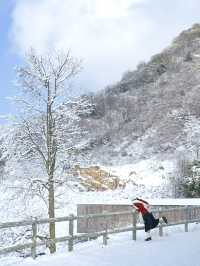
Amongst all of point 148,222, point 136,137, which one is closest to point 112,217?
point 148,222

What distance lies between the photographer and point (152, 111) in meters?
68.9

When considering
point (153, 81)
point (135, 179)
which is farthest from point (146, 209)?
point (153, 81)

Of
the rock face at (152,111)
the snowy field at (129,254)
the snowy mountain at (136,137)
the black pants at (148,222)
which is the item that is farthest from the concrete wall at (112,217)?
the rock face at (152,111)

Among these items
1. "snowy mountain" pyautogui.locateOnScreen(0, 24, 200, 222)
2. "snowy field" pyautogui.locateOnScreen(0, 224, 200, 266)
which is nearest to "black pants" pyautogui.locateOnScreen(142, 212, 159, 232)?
"snowy field" pyautogui.locateOnScreen(0, 224, 200, 266)

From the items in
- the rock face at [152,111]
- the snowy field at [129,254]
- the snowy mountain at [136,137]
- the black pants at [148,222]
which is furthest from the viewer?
the rock face at [152,111]

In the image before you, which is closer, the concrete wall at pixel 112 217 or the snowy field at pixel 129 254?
the snowy field at pixel 129 254

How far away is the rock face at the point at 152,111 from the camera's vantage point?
57.3m

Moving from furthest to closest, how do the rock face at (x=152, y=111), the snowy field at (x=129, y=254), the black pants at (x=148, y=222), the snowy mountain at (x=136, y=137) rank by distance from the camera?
the rock face at (x=152, y=111)
the snowy mountain at (x=136, y=137)
the black pants at (x=148, y=222)
the snowy field at (x=129, y=254)

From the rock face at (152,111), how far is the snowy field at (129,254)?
26519mm

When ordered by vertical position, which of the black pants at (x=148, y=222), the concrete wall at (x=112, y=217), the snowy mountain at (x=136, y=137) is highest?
the snowy mountain at (x=136, y=137)

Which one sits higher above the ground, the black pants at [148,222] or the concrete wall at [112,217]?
the black pants at [148,222]

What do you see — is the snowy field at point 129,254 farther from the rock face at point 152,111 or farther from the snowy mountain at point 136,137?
the rock face at point 152,111

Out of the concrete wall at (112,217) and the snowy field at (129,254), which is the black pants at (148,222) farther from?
the concrete wall at (112,217)

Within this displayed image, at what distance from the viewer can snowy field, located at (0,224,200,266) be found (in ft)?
47.5
